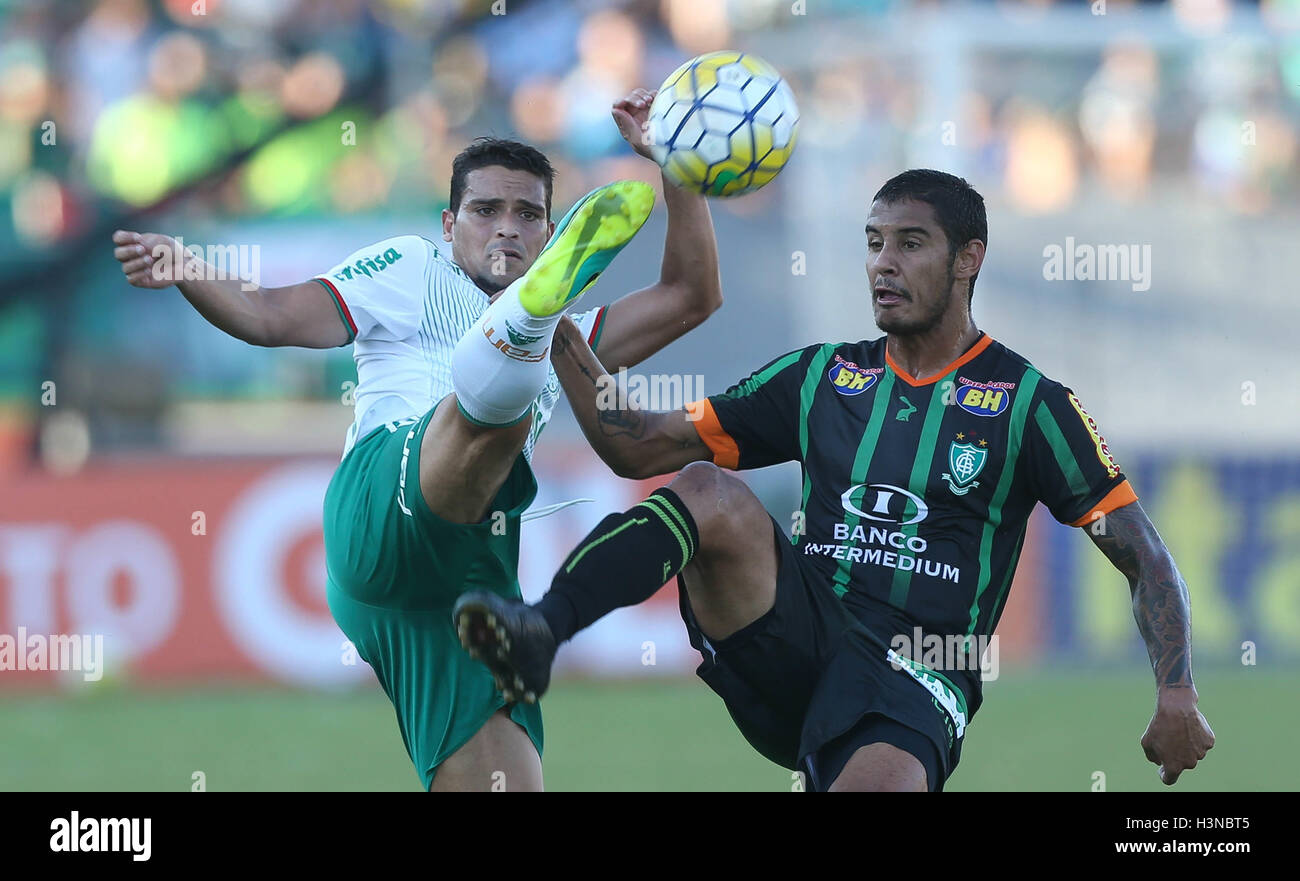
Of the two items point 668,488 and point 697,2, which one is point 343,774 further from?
point 697,2

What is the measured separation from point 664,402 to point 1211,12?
20.3ft

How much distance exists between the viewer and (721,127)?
15.3ft

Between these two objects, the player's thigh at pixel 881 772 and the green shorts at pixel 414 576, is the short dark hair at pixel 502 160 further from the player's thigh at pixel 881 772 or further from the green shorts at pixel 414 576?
the player's thigh at pixel 881 772

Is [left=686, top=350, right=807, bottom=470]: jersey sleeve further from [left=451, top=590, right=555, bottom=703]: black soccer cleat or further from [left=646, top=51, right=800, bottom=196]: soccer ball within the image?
[left=451, top=590, right=555, bottom=703]: black soccer cleat

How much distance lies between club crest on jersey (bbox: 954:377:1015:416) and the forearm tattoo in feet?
1.42

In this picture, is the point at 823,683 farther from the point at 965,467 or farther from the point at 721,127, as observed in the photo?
the point at 721,127

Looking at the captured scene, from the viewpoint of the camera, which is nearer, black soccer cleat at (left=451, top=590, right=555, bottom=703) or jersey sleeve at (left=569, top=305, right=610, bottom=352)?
black soccer cleat at (left=451, top=590, right=555, bottom=703)

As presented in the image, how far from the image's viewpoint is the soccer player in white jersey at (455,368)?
169 inches

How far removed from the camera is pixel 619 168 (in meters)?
12.1

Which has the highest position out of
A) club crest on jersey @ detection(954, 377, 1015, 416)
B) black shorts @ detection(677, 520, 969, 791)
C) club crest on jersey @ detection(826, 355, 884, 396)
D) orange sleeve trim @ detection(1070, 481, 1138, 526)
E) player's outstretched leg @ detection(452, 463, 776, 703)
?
club crest on jersey @ detection(826, 355, 884, 396)

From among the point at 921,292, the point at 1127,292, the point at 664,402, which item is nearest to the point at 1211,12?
the point at 1127,292

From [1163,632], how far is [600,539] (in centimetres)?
153

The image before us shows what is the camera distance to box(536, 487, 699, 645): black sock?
4066 millimetres

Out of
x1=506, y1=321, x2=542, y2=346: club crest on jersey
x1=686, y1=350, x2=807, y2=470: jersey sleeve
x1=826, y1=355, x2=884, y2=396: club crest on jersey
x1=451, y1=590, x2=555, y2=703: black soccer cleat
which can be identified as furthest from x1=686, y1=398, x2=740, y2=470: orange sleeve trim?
x1=451, y1=590, x2=555, y2=703: black soccer cleat
